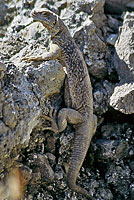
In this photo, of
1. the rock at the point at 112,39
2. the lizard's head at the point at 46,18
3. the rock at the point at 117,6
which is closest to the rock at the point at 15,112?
the lizard's head at the point at 46,18

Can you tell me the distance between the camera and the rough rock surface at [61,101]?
10.0 feet

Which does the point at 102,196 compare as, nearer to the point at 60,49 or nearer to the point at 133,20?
the point at 60,49

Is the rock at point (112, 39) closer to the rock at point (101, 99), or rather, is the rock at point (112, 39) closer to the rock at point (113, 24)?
the rock at point (113, 24)

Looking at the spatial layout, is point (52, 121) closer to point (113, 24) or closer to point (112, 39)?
point (112, 39)

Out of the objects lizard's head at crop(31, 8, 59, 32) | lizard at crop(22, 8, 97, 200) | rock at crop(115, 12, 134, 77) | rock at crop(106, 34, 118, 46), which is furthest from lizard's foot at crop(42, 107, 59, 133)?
rock at crop(106, 34, 118, 46)

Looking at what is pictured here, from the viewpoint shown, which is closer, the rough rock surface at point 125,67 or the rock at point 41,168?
the rock at point 41,168

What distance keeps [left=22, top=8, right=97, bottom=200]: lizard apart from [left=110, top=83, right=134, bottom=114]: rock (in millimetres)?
313

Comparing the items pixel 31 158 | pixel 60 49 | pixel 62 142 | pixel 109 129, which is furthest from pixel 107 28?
pixel 31 158

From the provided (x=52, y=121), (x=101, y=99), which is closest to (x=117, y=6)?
(x=101, y=99)

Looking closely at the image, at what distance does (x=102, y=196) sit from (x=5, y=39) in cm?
230

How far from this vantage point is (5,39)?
417cm

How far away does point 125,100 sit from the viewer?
3861 millimetres

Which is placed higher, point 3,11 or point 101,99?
point 3,11

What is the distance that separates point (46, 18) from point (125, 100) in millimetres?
1379
